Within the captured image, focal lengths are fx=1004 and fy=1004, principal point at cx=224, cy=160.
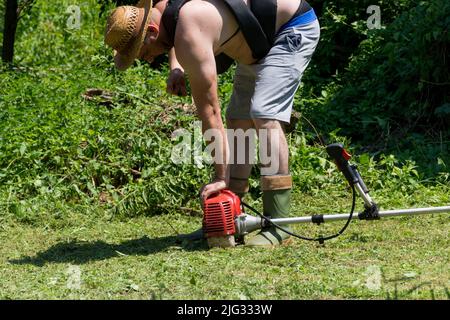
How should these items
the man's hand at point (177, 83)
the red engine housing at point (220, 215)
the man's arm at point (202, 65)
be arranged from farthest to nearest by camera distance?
the man's hand at point (177, 83)
the red engine housing at point (220, 215)
the man's arm at point (202, 65)

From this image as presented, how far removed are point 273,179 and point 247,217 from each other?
24 cm

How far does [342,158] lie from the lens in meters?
5.05

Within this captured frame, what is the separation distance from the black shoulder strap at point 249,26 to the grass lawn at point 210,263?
3.50ft

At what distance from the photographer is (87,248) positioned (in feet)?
18.2

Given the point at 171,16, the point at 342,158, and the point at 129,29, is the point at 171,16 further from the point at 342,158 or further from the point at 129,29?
the point at 342,158

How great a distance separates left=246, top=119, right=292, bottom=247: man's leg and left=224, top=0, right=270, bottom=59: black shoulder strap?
1.30 feet

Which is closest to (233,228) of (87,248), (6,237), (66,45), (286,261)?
(286,261)

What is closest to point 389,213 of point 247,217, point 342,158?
point 342,158

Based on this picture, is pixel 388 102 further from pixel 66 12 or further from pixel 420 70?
pixel 66 12

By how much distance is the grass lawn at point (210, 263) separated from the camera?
4250mm

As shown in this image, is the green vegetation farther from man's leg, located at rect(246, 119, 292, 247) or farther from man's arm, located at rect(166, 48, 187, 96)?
man's arm, located at rect(166, 48, 187, 96)

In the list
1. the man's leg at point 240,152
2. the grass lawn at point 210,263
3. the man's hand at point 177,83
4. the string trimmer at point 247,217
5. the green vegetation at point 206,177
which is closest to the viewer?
the grass lawn at point 210,263

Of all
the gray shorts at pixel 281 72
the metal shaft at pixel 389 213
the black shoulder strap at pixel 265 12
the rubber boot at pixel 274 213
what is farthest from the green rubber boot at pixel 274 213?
the black shoulder strap at pixel 265 12

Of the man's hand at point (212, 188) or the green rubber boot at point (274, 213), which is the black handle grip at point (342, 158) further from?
the man's hand at point (212, 188)
